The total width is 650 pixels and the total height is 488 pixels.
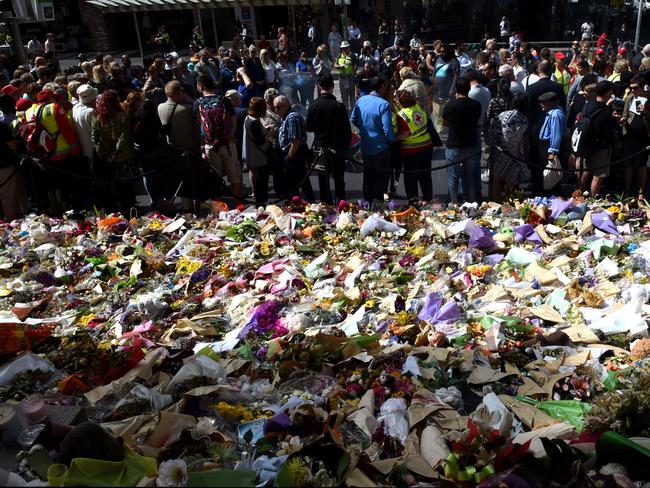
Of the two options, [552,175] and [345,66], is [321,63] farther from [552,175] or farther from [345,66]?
[552,175]

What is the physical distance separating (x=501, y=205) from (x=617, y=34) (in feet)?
57.3

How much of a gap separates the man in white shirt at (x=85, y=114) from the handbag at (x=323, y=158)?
2.66 m

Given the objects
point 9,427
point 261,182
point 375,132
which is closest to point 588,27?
point 375,132

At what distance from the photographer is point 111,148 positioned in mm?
8219

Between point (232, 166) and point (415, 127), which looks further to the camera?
point (232, 166)

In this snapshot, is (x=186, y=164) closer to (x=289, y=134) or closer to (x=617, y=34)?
(x=289, y=134)

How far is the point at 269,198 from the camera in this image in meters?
9.12

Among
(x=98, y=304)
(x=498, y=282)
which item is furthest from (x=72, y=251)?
(x=498, y=282)

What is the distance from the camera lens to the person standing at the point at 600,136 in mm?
7680

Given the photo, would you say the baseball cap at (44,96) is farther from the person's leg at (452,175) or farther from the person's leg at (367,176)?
the person's leg at (452,175)

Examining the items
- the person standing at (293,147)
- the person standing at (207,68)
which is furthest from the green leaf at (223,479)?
the person standing at (207,68)

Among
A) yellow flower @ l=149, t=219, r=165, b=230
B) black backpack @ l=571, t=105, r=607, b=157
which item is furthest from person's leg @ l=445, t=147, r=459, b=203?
yellow flower @ l=149, t=219, r=165, b=230

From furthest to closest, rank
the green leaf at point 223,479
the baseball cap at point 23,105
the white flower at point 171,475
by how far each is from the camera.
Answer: the baseball cap at point 23,105 < the white flower at point 171,475 < the green leaf at point 223,479

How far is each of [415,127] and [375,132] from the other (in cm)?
46
